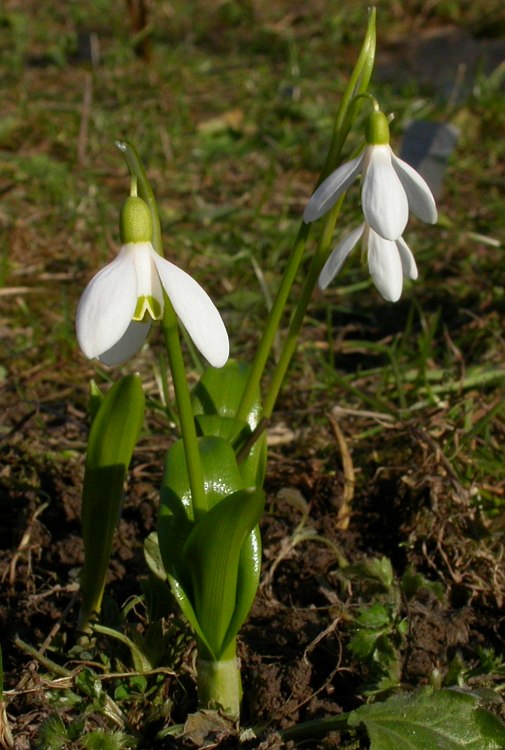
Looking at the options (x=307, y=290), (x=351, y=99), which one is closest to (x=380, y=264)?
(x=307, y=290)

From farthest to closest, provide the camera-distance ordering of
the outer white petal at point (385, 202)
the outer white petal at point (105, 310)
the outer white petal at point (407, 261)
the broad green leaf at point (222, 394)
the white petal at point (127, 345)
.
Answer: the broad green leaf at point (222, 394) → the outer white petal at point (407, 261) → the white petal at point (127, 345) → the outer white petal at point (385, 202) → the outer white petal at point (105, 310)

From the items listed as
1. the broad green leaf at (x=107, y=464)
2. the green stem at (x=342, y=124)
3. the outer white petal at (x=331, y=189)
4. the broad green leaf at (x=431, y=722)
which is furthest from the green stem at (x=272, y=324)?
the broad green leaf at (x=431, y=722)

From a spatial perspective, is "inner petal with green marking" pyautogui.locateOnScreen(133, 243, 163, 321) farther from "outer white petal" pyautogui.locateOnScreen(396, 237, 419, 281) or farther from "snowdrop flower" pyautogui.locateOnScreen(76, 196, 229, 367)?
"outer white petal" pyautogui.locateOnScreen(396, 237, 419, 281)

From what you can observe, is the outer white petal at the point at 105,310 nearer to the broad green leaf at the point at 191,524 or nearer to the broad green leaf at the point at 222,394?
the broad green leaf at the point at 191,524

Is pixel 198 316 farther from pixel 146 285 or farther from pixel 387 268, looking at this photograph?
pixel 387 268

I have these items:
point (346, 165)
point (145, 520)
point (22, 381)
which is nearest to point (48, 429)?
point (22, 381)

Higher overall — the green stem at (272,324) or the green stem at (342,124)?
the green stem at (342,124)
